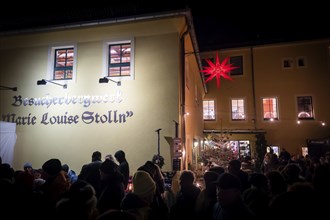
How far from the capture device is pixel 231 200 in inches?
126

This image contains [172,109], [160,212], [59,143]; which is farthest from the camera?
[59,143]

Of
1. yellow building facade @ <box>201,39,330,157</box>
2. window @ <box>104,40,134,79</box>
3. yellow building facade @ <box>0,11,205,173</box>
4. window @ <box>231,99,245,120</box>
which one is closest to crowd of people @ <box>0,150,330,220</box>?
yellow building facade @ <box>0,11,205,173</box>

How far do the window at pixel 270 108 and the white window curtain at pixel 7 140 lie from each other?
1920 cm

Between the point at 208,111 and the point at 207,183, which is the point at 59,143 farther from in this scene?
the point at 208,111

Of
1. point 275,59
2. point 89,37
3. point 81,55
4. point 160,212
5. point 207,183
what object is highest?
point 275,59

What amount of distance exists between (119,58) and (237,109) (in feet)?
50.3

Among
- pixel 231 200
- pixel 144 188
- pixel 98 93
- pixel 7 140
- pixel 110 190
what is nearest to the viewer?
pixel 231 200

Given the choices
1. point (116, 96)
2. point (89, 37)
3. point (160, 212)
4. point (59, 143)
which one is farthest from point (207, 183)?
point (89, 37)

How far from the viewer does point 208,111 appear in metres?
24.2

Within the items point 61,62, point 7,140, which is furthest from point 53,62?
point 7,140

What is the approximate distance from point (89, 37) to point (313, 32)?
19714 mm

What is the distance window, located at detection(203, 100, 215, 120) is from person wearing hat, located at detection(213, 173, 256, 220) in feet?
68.4

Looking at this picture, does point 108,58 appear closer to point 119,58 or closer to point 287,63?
point 119,58

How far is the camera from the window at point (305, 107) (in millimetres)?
21797
